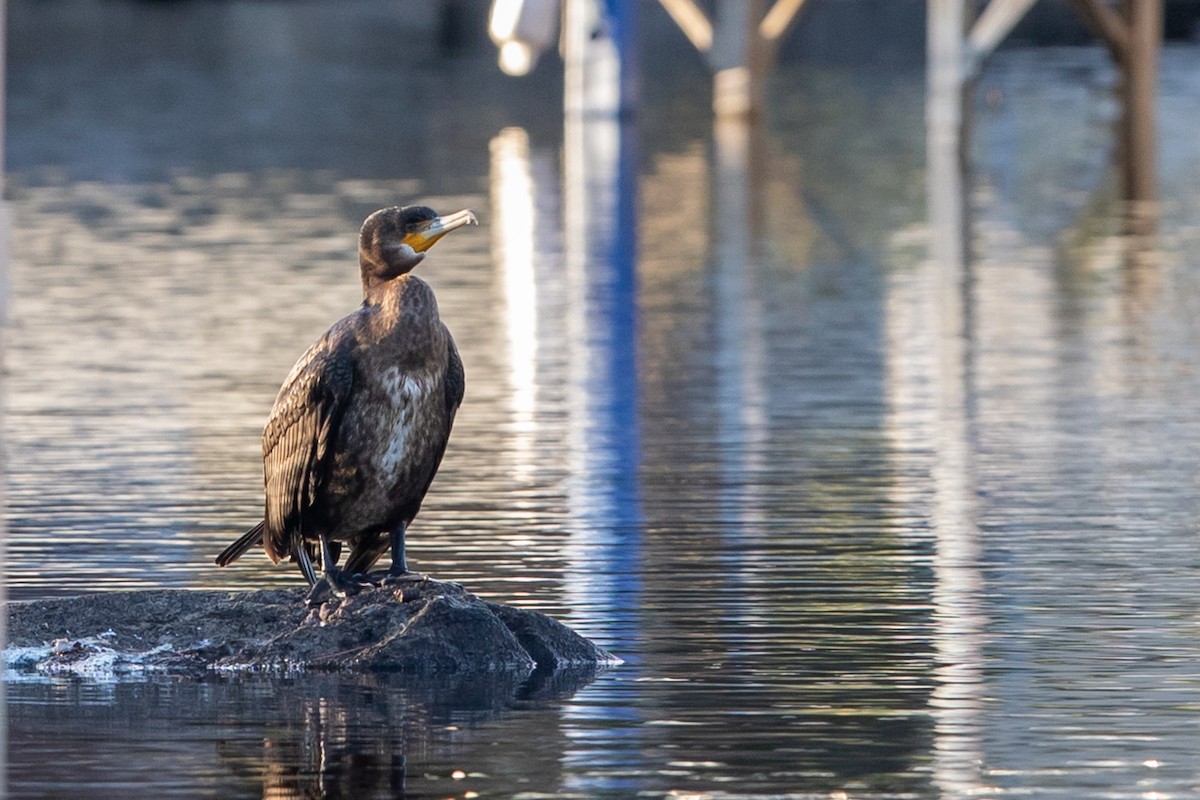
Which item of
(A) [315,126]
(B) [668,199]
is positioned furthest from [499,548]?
(A) [315,126]

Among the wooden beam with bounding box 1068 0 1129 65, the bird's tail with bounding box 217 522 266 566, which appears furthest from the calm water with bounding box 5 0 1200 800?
the wooden beam with bounding box 1068 0 1129 65

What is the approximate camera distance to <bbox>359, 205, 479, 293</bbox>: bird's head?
8.31m

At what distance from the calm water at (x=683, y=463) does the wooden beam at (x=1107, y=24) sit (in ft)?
4.13

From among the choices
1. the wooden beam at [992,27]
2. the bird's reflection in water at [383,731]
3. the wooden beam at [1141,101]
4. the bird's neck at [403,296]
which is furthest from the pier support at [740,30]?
the bird's reflection in water at [383,731]

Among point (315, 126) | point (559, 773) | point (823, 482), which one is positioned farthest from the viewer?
point (315, 126)

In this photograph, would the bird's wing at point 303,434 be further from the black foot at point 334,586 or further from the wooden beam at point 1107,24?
the wooden beam at point 1107,24

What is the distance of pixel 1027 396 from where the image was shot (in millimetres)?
14930

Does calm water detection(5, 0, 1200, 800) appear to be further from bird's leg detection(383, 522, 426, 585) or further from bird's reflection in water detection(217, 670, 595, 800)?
bird's leg detection(383, 522, 426, 585)

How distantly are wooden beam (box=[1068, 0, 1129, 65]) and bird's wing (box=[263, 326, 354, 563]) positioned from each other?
20853mm

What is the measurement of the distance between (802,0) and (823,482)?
22157 mm

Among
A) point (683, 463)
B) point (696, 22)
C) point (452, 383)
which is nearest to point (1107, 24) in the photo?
point (696, 22)

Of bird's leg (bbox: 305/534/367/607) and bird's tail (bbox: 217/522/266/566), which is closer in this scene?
bird's leg (bbox: 305/534/367/607)

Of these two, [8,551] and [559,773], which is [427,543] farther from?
[559,773]

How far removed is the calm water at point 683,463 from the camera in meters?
7.40
